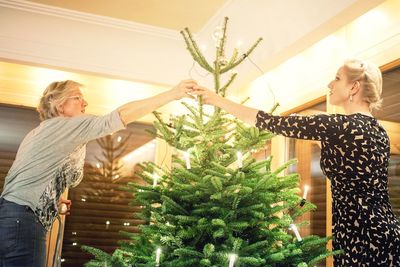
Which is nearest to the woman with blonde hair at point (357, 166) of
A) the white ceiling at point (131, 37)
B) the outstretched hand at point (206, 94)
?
the outstretched hand at point (206, 94)

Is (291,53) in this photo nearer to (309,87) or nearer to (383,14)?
(309,87)

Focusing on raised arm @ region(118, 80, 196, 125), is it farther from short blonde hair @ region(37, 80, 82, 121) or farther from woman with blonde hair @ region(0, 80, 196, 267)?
short blonde hair @ region(37, 80, 82, 121)

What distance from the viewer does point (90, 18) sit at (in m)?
4.05

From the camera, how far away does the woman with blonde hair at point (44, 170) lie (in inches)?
76.7

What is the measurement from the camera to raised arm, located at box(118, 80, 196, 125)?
2168 millimetres

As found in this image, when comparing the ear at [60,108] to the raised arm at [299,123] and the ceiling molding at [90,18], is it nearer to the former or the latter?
the raised arm at [299,123]

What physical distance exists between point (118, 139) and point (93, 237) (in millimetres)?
1149

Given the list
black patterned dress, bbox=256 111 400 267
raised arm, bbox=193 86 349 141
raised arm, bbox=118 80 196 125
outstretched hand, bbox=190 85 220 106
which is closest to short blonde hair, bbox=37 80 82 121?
raised arm, bbox=118 80 196 125

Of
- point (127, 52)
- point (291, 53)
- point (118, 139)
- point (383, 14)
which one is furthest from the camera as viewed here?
point (118, 139)

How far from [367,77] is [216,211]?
0.97 meters

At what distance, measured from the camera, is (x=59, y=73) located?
457 centimetres

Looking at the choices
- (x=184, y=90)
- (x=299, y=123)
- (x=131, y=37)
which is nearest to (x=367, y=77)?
(x=299, y=123)

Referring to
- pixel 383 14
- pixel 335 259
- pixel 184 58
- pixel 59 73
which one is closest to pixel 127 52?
pixel 184 58

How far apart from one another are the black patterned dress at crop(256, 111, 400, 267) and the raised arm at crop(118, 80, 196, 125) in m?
0.61
